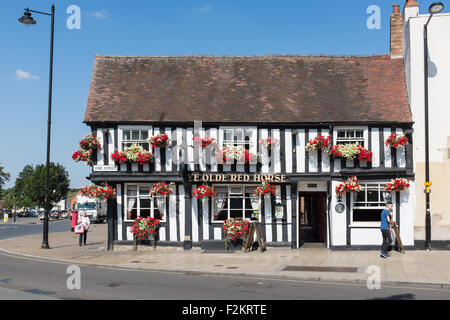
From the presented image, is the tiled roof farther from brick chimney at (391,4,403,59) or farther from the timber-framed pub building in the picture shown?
brick chimney at (391,4,403,59)

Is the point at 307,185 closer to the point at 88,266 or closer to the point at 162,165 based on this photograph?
the point at 162,165

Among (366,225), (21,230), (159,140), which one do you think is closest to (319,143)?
(366,225)

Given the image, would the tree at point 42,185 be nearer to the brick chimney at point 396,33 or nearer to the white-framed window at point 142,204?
the white-framed window at point 142,204

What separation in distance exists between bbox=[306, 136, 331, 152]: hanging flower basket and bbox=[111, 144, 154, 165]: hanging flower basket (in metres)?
6.16

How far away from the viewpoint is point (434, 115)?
18.0 m

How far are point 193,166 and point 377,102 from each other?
25.3 feet

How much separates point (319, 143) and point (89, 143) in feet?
29.0

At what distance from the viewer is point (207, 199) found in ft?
61.6

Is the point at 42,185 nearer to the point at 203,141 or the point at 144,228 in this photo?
the point at 144,228

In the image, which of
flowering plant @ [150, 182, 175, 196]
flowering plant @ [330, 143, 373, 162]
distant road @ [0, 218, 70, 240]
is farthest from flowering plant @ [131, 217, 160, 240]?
distant road @ [0, 218, 70, 240]

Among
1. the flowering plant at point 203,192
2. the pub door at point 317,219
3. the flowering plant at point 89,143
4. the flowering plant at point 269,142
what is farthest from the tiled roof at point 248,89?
the pub door at point 317,219

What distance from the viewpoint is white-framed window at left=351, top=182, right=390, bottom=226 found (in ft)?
59.5

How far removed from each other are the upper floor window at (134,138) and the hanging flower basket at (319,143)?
639 cm

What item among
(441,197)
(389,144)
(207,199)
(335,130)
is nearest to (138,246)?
(207,199)
